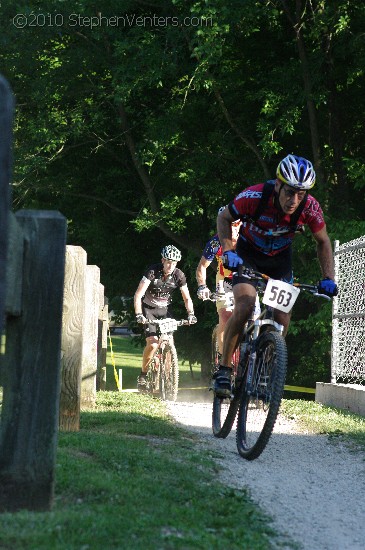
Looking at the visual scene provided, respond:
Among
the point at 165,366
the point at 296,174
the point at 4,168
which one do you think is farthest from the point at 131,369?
the point at 4,168

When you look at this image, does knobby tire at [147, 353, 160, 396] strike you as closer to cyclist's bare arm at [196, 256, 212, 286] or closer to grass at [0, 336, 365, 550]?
cyclist's bare arm at [196, 256, 212, 286]

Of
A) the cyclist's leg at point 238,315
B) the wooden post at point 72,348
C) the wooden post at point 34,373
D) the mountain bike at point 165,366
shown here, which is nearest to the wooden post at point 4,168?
the wooden post at point 34,373

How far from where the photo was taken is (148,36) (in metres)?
22.8

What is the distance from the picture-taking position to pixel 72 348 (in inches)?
322

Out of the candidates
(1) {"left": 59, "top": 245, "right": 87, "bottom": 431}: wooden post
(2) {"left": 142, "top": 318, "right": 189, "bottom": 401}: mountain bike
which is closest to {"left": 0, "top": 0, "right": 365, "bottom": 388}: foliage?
(2) {"left": 142, "top": 318, "right": 189, "bottom": 401}: mountain bike

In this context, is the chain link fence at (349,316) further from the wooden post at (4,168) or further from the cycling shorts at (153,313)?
the wooden post at (4,168)

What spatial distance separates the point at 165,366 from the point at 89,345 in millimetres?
4484

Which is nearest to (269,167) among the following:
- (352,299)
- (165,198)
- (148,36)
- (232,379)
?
(165,198)

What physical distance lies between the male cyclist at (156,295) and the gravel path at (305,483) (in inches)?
214

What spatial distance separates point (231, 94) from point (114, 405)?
14600mm

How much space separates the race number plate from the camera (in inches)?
308

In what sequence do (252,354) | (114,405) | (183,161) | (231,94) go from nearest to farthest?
(252,354) → (114,405) → (231,94) → (183,161)

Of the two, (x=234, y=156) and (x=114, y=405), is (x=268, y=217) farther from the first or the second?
(x=234, y=156)

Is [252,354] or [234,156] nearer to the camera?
[252,354]
